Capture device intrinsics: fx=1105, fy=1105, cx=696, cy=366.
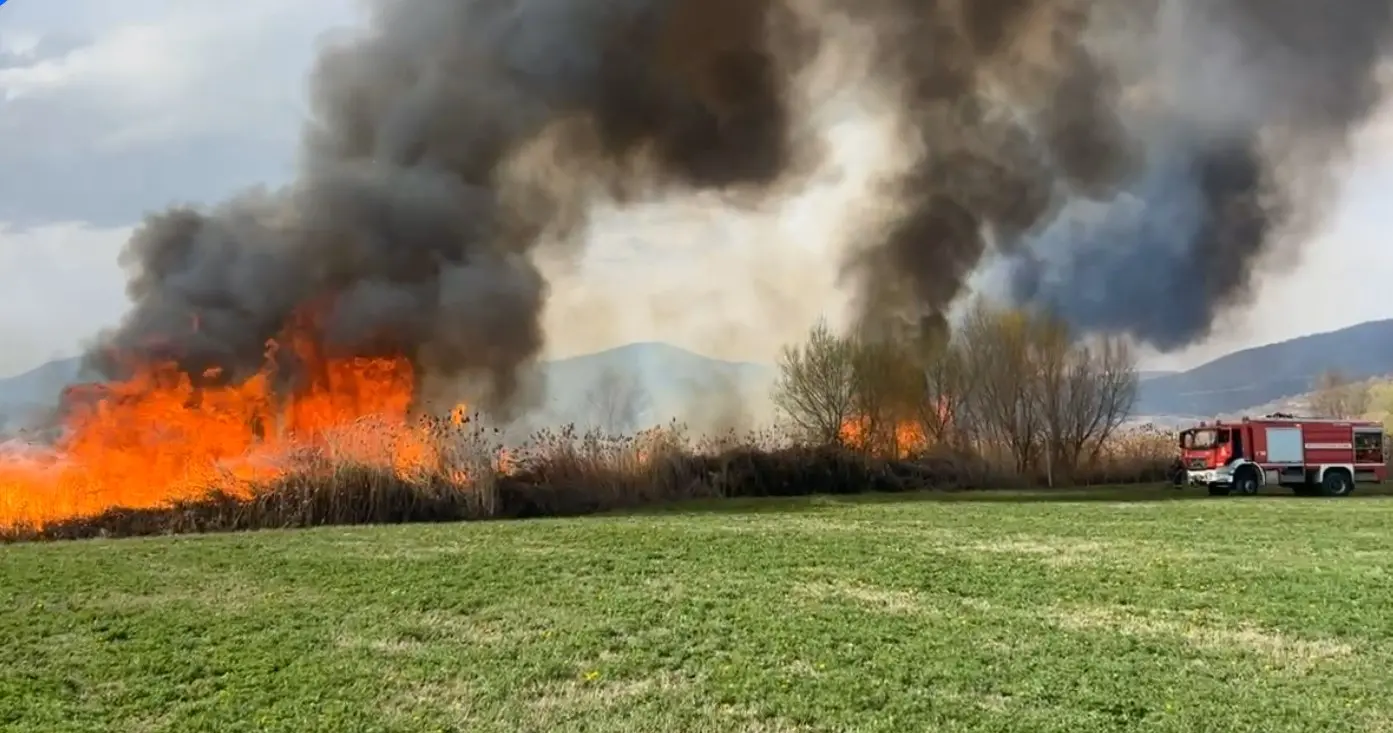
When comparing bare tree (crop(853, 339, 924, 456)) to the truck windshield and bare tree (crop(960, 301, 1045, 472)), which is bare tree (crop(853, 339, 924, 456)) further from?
the truck windshield

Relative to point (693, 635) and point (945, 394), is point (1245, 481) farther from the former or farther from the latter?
point (693, 635)

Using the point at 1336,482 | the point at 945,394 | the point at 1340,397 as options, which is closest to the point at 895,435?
the point at 945,394

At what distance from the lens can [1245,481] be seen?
23594 mm

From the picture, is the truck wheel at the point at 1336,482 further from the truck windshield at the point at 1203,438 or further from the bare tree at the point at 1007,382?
the bare tree at the point at 1007,382

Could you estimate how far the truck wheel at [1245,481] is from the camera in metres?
23.5

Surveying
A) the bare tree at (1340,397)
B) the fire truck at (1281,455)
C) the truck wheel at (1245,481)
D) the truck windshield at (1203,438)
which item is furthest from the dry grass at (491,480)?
the bare tree at (1340,397)

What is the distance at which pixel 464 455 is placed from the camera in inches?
570

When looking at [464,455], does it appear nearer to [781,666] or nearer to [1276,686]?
[781,666]

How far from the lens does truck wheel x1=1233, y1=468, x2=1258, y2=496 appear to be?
2353cm

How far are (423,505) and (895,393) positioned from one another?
14.9 m

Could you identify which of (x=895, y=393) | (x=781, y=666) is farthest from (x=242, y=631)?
(x=895, y=393)

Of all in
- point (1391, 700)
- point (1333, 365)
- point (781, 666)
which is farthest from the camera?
point (1333, 365)

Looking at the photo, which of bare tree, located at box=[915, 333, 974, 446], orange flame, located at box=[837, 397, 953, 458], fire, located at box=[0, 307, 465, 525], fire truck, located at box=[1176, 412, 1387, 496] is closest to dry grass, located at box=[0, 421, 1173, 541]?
fire, located at box=[0, 307, 465, 525]

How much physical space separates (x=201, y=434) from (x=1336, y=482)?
74.2 feet
